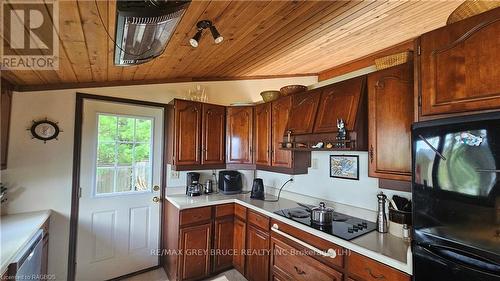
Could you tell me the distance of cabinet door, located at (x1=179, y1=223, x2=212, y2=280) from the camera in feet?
7.93

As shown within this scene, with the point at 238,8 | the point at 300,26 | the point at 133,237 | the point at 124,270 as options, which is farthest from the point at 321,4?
the point at 124,270

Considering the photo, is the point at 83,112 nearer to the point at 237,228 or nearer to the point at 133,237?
the point at 133,237

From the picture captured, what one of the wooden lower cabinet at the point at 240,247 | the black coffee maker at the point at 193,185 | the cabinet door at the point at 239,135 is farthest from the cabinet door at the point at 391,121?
the black coffee maker at the point at 193,185

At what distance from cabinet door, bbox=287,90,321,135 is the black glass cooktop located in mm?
774

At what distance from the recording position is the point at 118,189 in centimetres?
260

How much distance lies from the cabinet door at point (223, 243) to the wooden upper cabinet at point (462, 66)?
2.21 metres

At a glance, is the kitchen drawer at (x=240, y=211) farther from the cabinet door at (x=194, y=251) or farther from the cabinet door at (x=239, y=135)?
the cabinet door at (x=239, y=135)

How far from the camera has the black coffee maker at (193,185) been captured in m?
2.86

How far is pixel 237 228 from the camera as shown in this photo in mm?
2674

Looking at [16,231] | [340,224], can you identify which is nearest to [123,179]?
[16,231]

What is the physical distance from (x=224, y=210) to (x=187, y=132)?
1.03 meters

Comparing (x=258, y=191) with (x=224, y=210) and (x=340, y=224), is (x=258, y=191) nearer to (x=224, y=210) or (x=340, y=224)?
(x=224, y=210)

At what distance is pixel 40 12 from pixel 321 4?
1.58 meters

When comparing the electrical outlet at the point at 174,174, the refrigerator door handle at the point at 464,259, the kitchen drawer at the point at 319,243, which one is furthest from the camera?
the electrical outlet at the point at 174,174
